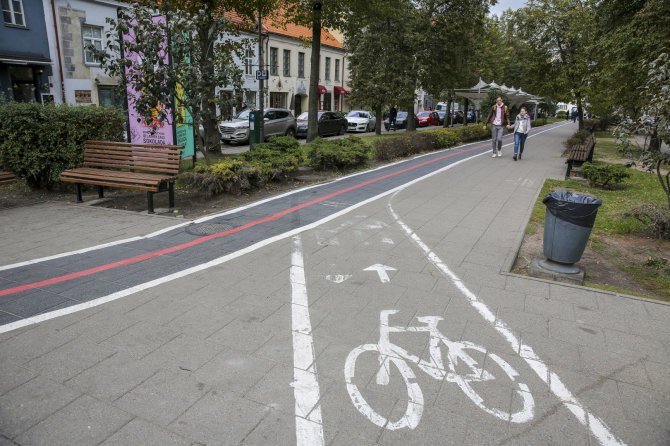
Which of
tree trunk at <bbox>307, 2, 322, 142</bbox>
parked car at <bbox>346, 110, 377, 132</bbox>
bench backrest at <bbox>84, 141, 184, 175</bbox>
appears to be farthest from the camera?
parked car at <bbox>346, 110, 377, 132</bbox>

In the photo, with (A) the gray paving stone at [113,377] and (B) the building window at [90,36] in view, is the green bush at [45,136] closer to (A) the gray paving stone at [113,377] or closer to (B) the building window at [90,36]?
(A) the gray paving stone at [113,377]

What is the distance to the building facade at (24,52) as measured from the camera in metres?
19.8

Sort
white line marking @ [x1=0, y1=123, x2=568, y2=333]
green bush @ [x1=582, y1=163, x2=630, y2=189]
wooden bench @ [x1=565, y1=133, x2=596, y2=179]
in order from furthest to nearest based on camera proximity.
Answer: wooden bench @ [x1=565, y1=133, x2=596, y2=179]
green bush @ [x1=582, y1=163, x2=630, y2=189]
white line marking @ [x1=0, y1=123, x2=568, y2=333]


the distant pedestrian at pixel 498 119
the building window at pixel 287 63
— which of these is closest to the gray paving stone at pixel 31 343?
the distant pedestrian at pixel 498 119

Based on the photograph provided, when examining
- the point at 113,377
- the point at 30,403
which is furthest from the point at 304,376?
the point at 30,403

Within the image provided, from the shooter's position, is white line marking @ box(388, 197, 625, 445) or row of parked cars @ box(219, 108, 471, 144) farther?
row of parked cars @ box(219, 108, 471, 144)

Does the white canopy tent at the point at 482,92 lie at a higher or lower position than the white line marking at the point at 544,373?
higher

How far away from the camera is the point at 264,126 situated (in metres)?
21.2

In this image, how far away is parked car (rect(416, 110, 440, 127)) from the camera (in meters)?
39.0

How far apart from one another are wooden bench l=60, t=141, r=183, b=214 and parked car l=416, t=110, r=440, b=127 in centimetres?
3309

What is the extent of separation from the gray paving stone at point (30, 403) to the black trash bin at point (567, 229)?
5.05 meters

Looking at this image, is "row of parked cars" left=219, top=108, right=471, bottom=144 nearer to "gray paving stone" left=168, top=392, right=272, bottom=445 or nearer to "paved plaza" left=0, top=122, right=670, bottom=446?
"paved plaza" left=0, top=122, right=670, bottom=446

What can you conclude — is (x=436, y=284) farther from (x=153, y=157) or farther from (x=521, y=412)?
(x=153, y=157)

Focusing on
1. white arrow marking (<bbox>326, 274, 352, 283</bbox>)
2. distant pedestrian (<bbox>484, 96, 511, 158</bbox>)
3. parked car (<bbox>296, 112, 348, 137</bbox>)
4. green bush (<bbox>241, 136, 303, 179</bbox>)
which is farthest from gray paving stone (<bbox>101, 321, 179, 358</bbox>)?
parked car (<bbox>296, 112, 348, 137</bbox>)
